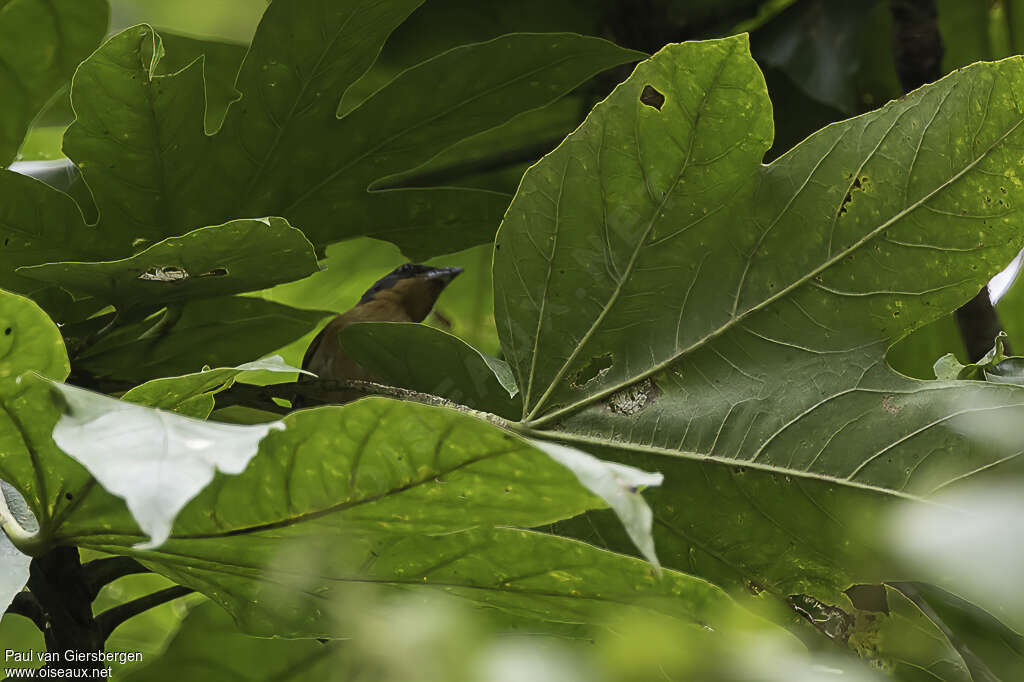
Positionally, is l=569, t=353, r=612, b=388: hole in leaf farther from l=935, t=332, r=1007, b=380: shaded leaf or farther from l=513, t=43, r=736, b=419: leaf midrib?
l=935, t=332, r=1007, b=380: shaded leaf

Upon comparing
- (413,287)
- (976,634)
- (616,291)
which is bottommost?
(976,634)

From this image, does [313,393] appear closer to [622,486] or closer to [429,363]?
[429,363]

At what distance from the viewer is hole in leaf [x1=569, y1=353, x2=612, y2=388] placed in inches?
16.7

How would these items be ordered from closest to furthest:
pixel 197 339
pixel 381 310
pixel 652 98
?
pixel 652 98
pixel 197 339
pixel 381 310

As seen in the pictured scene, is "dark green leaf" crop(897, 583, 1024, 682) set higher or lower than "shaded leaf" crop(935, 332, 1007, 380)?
lower

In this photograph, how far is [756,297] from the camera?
415 mm

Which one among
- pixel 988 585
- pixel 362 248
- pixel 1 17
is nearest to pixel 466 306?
pixel 362 248

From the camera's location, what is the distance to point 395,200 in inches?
22.4

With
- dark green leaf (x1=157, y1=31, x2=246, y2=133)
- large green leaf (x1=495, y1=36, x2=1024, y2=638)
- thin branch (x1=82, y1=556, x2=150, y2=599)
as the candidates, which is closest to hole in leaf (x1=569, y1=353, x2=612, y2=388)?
large green leaf (x1=495, y1=36, x2=1024, y2=638)

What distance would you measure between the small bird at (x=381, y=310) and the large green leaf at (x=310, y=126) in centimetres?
6

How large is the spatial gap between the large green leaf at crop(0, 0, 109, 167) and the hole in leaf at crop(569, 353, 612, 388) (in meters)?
0.40

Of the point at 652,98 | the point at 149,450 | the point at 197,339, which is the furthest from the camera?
the point at 197,339

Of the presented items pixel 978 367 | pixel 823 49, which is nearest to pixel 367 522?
pixel 978 367

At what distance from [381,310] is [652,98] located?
29 centimetres
